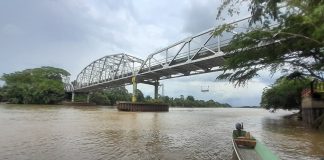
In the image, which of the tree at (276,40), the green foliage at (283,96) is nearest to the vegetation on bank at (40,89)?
the green foliage at (283,96)

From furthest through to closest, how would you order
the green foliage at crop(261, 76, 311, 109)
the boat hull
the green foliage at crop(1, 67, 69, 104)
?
1. the green foliage at crop(1, 67, 69, 104)
2. the green foliage at crop(261, 76, 311, 109)
3. the boat hull

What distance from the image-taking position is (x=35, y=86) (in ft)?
346

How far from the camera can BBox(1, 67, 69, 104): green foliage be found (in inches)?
4094

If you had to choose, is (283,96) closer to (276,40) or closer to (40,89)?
(276,40)

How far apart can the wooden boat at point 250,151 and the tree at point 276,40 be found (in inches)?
97.2

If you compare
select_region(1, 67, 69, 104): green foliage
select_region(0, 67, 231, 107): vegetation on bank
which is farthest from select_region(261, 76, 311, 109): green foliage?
select_region(1, 67, 69, 104): green foliage

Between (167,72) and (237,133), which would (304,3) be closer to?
(237,133)

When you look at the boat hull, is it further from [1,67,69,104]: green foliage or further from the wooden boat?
[1,67,69,104]: green foliage

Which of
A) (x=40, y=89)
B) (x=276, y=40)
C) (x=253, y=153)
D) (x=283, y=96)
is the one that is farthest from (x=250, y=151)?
(x=40, y=89)

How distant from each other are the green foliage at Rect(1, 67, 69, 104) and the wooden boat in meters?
101

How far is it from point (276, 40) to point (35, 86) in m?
104

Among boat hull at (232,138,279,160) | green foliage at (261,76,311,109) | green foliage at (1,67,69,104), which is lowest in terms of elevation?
boat hull at (232,138,279,160)

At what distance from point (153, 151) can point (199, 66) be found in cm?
4697

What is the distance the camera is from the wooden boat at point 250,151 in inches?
341
